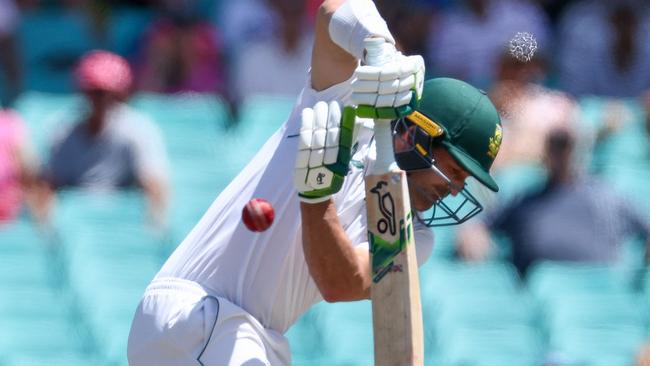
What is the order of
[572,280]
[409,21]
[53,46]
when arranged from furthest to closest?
1. [53,46]
2. [409,21]
3. [572,280]

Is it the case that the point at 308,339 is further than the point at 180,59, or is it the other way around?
the point at 180,59

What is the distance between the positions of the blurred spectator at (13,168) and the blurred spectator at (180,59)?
138cm

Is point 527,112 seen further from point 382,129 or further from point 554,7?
point 382,129

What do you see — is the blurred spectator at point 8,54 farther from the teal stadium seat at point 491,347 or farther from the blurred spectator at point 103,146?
the teal stadium seat at point 491,347

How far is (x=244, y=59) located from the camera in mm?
8375

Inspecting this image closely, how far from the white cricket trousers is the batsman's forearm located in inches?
9.7

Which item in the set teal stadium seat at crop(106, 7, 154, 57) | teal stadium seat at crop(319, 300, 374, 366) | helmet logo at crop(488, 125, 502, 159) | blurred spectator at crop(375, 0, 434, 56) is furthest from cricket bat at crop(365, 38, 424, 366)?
teal stadium seat at crop(106, 7, 154, 57)

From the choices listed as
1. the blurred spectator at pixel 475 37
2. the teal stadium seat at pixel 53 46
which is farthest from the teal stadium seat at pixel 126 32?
the blurred spectator at pixel 475 37

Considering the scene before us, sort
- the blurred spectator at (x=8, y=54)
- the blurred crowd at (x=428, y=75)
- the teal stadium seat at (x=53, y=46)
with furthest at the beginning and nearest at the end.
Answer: the teal stadium seat at (x=53, y=46) → the blurred spectator at (x=8, y=54) → the blurred crowd at (x=428, y=75)

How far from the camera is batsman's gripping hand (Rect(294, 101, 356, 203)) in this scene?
3029mm

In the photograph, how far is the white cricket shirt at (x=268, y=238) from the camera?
11.1 feet

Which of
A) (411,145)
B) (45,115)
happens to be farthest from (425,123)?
(45,115)

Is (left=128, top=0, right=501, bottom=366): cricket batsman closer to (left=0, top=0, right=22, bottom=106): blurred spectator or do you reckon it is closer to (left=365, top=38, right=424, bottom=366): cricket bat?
(left=365, top=38, right=424, bottom=366): cricket bat

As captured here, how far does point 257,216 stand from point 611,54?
5757 millimetres
